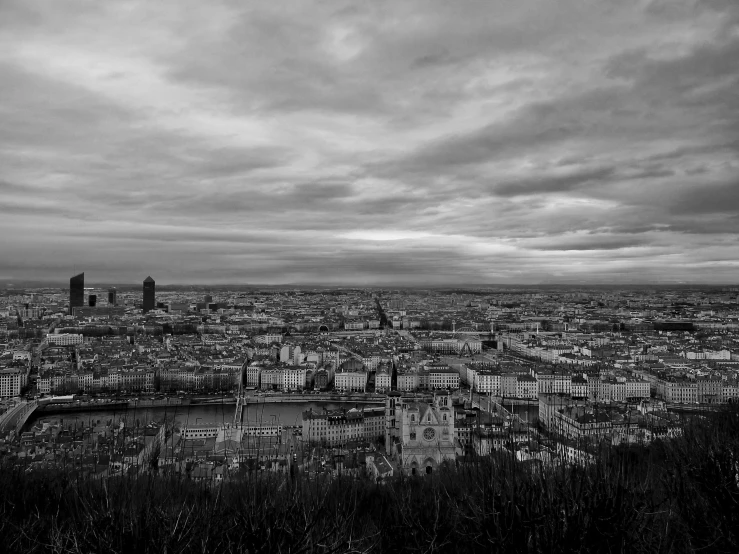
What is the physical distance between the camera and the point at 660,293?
47.3 m

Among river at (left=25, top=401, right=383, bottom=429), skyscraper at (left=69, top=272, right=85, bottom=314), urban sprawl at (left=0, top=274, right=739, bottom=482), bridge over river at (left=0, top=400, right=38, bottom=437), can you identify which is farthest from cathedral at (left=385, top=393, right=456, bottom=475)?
skyscraper at (left=69, top=272, right=85, bottom=314)

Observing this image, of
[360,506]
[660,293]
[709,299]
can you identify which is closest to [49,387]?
[360,506]

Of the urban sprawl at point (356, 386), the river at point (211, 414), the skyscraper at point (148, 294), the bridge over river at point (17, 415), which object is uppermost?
the skyscraper at point (148, 294)

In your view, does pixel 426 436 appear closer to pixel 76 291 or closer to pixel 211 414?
pixel 211 414

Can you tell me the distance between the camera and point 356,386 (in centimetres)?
1675

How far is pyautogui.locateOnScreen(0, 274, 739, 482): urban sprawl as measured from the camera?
646 centimetres

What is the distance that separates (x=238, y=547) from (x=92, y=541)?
1.72 ft

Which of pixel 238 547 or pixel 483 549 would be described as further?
pixel 483 549

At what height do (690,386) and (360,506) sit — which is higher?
(360,506)

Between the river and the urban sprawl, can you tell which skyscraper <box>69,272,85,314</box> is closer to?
the urban sprawl

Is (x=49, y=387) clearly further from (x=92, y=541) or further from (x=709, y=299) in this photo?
(x=709, y=299)

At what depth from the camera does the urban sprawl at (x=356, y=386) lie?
646 centimetres

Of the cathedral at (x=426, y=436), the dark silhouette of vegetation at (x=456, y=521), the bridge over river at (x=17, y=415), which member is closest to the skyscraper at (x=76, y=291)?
the bridge over river at (x=17, y=415)

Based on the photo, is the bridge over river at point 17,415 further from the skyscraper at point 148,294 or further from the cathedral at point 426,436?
the skyscraper at point 148,294
